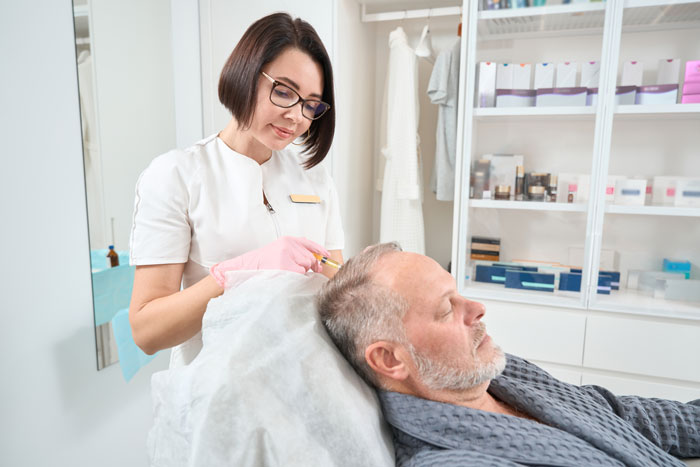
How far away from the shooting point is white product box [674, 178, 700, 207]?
2.07 m

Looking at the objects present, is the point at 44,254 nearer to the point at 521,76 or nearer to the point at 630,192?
the point at 521,76

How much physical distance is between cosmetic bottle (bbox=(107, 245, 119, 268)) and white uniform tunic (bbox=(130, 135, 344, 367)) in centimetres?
76

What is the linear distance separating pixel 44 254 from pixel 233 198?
83 centimetres

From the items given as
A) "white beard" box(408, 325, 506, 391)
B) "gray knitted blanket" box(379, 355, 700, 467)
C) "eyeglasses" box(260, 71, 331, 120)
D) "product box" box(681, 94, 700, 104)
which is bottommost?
"gray knitted blanket" box(379, 355, 700, 467)

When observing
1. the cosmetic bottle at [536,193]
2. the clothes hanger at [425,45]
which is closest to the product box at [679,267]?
the cosmetic bottle at [536,193]

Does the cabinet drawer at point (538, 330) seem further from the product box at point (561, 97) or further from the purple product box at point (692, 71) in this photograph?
the purple product box at point (692, 71)

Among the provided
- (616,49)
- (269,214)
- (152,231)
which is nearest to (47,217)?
(152,231)

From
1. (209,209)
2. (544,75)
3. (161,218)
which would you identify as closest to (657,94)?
(544,75)

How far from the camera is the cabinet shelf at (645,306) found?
2.04 meters

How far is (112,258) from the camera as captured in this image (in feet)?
5.92

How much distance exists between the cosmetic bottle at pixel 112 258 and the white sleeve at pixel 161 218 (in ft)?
2.89

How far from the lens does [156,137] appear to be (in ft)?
7.00

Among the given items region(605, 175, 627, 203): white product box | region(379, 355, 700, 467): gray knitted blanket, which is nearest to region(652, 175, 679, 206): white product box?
region(605, 175, 627, 203): white product box

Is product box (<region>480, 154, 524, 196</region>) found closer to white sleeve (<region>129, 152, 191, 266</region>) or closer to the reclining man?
the reclining man
